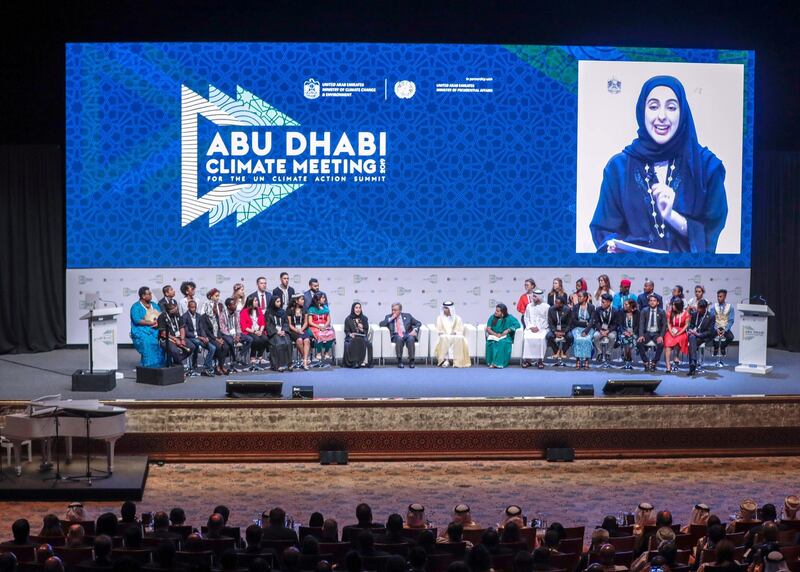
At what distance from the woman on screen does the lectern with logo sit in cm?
728

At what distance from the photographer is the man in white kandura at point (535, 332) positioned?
14336mm

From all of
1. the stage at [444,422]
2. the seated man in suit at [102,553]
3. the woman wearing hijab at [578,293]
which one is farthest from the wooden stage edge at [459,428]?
the seated man in suit at [102,553]

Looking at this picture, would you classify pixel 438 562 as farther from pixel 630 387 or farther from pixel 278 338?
pixel 278 338

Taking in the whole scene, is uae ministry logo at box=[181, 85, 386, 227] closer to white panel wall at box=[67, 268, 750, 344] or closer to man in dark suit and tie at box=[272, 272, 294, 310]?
white panel wall at box=[67, 268, 750, 344]

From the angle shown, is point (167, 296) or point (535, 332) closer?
point (167, 296)

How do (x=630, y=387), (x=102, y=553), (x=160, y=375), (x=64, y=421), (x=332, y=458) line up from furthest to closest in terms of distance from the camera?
(x=160, y=375) < (x=630, y=387) < (x=332, y=458) < (x=64, y=421) < (x=102, y=553)

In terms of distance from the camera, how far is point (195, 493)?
10.2m

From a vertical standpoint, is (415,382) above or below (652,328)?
below

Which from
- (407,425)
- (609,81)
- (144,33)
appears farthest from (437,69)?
(407,425)

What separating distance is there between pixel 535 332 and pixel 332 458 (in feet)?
13.6

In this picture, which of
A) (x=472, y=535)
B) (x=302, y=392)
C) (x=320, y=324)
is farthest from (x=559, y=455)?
(x=472, y=535)

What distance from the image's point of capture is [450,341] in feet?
47.5

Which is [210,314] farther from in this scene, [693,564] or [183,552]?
[693,564]

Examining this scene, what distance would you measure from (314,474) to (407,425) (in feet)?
3.97
